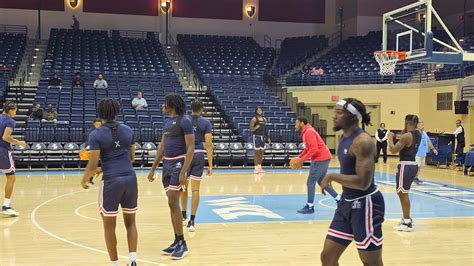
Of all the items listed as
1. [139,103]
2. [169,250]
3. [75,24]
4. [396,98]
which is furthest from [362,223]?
[75,24]

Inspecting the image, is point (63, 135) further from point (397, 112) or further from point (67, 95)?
point (397, 112)

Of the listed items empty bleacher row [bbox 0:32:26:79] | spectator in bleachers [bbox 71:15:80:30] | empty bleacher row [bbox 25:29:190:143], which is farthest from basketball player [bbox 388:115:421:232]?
spectator in bleachers [bbox 71:15:80:30]

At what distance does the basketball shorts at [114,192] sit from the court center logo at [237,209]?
11.8 ft

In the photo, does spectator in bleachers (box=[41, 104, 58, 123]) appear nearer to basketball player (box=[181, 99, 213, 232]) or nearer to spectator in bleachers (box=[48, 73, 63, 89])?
spectator in bleachers (box=[48, 73, 63, 89])

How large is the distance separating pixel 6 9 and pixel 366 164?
2666 cm

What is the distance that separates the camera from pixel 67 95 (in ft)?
64.3

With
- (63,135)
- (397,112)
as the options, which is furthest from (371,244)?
(397,112)

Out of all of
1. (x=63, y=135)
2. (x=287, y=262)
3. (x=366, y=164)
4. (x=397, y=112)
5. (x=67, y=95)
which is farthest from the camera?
(x=397, y=112)

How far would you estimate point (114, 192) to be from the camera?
4898 millimetres

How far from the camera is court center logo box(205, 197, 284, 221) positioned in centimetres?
873

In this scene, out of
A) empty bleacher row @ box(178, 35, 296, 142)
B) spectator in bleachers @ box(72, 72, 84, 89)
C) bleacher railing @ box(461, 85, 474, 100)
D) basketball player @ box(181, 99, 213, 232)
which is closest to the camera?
basketball player @ box(181, 99, 213, 232)

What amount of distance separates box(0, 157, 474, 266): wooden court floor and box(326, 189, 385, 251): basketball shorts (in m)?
2.02

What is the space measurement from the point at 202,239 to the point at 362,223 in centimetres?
342

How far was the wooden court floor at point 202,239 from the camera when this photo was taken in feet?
19.8
